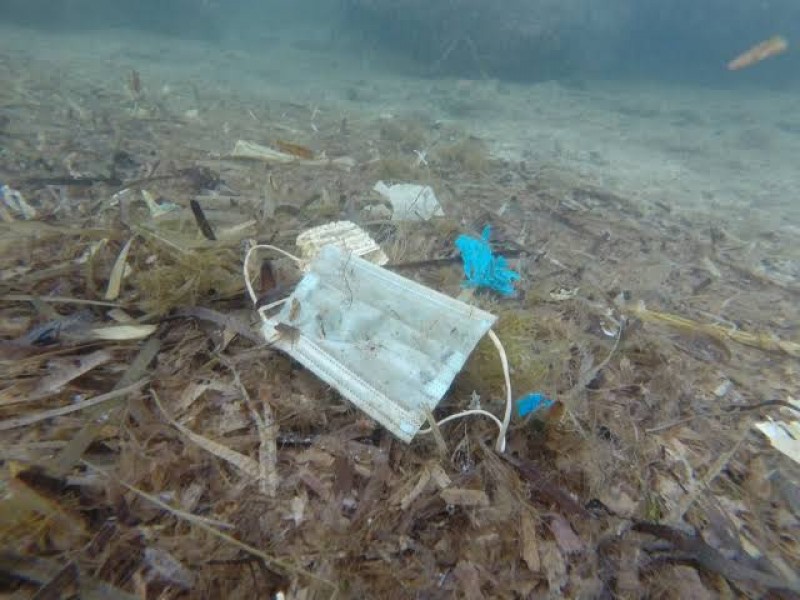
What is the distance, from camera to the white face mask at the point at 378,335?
2123 millimetres

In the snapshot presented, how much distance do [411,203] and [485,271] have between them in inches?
74.2

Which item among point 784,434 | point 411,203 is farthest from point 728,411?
point 411,203

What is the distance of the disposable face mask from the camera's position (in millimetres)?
2117

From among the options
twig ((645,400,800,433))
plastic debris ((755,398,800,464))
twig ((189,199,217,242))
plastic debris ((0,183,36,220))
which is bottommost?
plastic debris ((0,183,36,220))

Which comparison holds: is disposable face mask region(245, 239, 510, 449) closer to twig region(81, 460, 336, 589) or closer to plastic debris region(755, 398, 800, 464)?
twig region(81, 460, 336, 589)

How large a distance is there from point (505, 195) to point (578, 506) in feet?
17.6

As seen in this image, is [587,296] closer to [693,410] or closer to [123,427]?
[693,410]

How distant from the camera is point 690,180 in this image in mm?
10430

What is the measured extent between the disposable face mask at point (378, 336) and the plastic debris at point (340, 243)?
542 millimetres

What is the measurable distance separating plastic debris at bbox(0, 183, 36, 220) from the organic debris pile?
82 cm

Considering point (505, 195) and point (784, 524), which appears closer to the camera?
point (784, 524)

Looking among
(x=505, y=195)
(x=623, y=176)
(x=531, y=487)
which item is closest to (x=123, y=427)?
(x=531, y=487)

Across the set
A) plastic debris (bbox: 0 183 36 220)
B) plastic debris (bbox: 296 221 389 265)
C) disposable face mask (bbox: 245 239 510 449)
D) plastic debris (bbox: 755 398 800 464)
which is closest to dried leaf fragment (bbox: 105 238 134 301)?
disposable face mask (bbox: 245 239 510 449)

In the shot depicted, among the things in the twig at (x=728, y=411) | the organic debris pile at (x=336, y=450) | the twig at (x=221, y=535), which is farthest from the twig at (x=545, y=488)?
the twig at (x=221, y=535)
